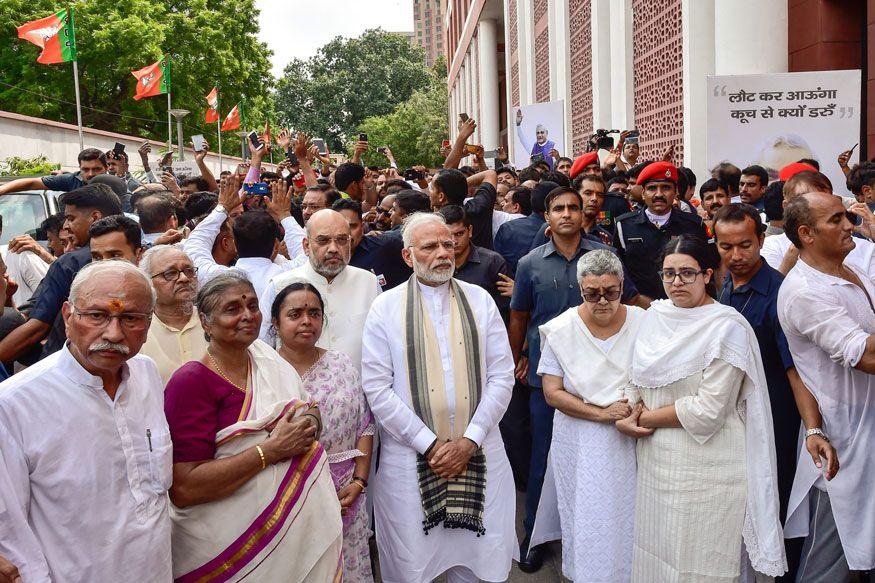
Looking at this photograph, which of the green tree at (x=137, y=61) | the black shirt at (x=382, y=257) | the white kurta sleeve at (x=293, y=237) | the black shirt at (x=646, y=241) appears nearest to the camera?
the black shirt at (x=382, y=257)

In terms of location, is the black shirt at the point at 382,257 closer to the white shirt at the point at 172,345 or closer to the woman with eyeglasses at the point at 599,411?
the woman with eyeglasses at the point at 599,411

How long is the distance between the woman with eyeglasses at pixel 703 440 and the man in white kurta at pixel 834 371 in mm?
254

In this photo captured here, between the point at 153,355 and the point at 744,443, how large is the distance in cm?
253

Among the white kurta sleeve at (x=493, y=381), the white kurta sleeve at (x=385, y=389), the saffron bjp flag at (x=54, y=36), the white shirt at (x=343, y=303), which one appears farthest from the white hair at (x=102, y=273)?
the saffron bjp flag at (x=54, y=36)

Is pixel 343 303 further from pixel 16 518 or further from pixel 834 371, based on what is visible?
pixel 834 371

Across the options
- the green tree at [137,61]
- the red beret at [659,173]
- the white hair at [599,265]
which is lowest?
the white hair at [599,265]

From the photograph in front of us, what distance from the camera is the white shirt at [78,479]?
7.99 feet

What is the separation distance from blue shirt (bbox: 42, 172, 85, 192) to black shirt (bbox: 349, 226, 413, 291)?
2537 mm

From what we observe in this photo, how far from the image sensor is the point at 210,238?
5137mm

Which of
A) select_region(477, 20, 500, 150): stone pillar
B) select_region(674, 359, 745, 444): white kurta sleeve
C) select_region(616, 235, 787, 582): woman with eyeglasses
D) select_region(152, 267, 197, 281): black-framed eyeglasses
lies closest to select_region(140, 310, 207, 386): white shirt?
select_region(152, 267, 197, 281): black-framed eyeglasses

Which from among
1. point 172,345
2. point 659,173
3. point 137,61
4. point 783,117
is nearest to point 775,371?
point 659,173

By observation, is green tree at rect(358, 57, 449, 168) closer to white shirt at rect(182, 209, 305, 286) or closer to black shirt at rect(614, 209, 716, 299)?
black shirt at rect(614, 209, 716, 299)

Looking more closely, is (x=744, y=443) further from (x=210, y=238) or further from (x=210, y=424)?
(x=210, y=238)

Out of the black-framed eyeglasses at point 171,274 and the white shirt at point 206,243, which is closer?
the black-framed eyeglasses at point 171,274
